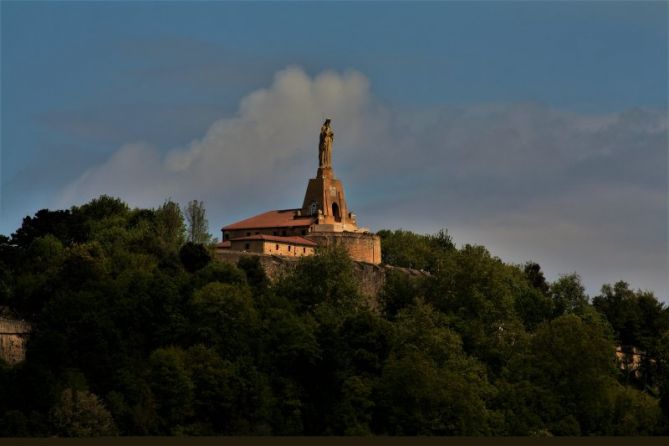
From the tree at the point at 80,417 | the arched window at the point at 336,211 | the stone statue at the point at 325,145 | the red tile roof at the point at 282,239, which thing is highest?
the stone statue at the point at 325,145

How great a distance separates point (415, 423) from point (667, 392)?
20243 millimetres

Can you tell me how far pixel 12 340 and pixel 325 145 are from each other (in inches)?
1694

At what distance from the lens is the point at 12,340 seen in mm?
72438

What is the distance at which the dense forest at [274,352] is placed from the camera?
69312mm

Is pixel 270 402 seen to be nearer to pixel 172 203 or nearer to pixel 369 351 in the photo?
pixel 369 351

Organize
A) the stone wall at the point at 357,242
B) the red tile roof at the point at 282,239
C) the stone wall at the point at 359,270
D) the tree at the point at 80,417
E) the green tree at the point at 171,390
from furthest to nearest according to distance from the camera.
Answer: the stone wall at the point at 357,242 → the red tile roof at the point at 282,239 → the stone wall at the point at 359,270 → the green tree at the point at 171,390 → the tree at the point at 80,417

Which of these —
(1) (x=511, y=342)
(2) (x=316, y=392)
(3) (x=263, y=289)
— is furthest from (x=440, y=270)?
(2) (x=316, y=392)

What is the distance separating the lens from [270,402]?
71.9 m

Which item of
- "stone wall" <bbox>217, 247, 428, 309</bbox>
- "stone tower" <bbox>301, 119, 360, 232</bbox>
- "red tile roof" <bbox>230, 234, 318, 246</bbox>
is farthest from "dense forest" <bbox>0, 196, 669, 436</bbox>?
"stone tower" <bbox>301, 119, 360, 232</bbox>

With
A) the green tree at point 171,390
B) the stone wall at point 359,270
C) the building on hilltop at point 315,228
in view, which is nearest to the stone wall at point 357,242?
the building on hilltop at point 315,228

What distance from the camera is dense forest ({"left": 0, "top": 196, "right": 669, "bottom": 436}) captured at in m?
69.3

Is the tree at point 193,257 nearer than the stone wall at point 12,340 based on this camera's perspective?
No

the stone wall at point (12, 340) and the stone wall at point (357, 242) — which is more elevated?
the stone wall at point (357, 242)

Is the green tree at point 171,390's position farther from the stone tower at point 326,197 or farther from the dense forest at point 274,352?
the stone tower at point 326,197
